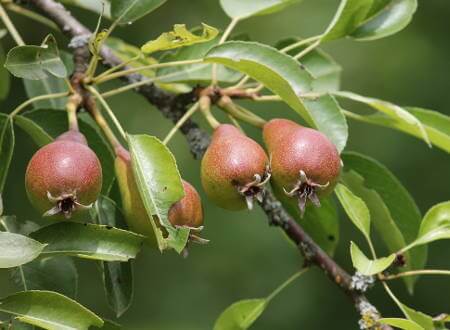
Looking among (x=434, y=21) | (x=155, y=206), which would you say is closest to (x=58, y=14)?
(x=155, y=206)

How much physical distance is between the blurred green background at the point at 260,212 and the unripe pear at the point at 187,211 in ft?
7.98

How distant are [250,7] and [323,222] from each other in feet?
1.62

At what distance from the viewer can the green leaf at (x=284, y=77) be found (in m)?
1.43

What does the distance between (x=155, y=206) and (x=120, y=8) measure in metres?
0.51

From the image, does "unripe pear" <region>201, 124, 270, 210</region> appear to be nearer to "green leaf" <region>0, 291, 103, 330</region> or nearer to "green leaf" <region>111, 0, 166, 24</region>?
"green leaf" <region>0, 291, 103, 330</region>

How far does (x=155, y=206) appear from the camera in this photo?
1.33m

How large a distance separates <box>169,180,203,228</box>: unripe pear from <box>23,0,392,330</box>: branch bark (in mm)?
243

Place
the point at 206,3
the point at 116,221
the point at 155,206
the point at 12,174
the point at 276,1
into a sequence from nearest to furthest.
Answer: the point at 155,206 < the point at 116,221 < the point at 276,1 < the point at 12,174 < the point at 206,3

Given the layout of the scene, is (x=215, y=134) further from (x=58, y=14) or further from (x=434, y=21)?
(x=434, y=21)

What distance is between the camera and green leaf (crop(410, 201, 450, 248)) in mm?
1601

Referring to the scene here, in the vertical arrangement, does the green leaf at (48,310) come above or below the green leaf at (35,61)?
below

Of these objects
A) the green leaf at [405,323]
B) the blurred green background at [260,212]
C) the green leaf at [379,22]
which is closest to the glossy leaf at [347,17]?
the green leaf at [379,22]

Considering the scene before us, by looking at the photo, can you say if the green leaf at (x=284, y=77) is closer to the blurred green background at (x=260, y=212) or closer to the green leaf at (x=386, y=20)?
the green leaf at (x=386, y=20)

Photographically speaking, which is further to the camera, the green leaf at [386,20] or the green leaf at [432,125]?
the green leaf at [386,20]
